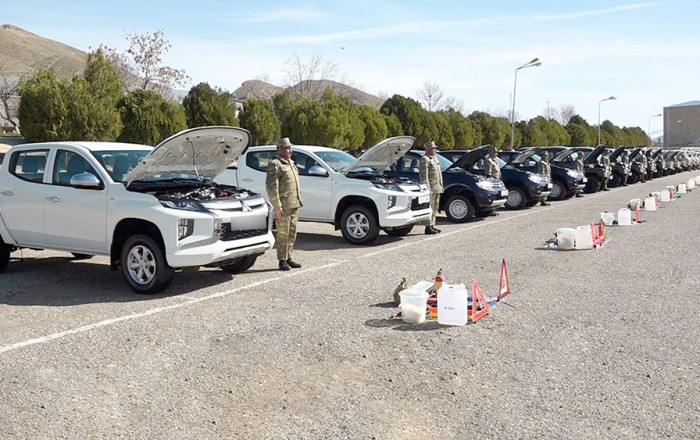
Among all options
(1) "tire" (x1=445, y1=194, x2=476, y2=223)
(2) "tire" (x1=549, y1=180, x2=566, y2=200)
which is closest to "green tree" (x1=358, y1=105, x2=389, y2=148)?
(2) "tire" (x1=549, y1=180, x2=566, y2=200)

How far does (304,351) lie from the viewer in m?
5.44

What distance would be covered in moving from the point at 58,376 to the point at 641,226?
12.3m

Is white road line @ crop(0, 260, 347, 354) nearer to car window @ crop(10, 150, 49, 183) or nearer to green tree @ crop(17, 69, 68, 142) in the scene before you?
car window @ crop(10, 150, 49, 183)

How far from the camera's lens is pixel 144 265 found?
749 centimetres

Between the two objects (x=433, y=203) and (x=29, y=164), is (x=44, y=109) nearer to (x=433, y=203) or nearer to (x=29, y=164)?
(x=433, y=203)

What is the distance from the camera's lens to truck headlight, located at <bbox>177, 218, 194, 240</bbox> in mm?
7211

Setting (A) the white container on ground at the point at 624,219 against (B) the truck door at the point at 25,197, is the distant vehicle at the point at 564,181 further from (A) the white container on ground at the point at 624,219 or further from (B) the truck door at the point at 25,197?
(B) the truck door at the point at 25,197

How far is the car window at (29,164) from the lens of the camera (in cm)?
829

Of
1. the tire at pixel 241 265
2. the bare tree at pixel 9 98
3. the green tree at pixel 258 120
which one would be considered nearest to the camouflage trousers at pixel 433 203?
the tire at pixel 241 265

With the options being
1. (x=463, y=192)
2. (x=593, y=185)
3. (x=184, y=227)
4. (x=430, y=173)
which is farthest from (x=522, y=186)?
(x=184, y=227)

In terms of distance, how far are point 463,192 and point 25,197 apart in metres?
9.62

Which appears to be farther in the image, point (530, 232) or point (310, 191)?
point (530, 232)

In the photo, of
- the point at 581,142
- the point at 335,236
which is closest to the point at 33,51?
the point at 581,142

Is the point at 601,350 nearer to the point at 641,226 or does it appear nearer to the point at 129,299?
the point at 129,299
